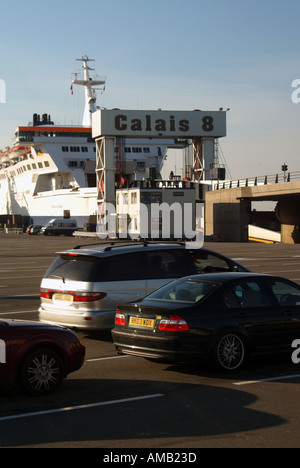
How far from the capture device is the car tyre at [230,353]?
27.3ft

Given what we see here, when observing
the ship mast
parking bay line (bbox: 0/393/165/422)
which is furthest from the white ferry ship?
parking bay line (bbox: 0/393/165/422)

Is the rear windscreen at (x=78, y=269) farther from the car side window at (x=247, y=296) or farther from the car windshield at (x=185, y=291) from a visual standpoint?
the car side window at (x=247, y=296)

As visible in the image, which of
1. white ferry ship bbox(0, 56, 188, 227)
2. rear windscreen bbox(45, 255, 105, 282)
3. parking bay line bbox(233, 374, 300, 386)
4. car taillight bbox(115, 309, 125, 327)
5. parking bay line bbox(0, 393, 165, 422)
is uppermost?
white ferry ship bbox(0, 56, 188, 227)

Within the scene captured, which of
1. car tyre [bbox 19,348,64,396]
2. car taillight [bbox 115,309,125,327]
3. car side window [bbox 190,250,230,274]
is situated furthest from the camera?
car side window [bbox 190,250,230,274]

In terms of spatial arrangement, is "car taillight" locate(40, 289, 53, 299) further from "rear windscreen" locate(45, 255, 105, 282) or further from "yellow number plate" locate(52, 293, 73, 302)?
"rear windscreen" locate(45, 255, 105, 282)

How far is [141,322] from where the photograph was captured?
8.58m

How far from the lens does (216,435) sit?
5746 mm

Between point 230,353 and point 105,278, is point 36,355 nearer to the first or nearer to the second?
point 230,353

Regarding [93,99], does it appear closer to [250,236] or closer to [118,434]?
[250,236]

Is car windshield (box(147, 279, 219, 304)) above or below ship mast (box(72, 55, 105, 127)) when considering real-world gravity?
below

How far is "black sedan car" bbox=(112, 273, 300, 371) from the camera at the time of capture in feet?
26.8

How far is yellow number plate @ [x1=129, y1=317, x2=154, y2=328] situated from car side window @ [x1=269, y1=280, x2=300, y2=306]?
1.93 m

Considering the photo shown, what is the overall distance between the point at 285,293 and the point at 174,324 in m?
1.99

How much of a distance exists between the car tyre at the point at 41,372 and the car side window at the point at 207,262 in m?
4.69
